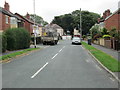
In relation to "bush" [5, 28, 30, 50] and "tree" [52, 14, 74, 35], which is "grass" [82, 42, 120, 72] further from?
"tree" [52, 14, 74, 35]

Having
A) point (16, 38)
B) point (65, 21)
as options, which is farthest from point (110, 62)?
point (65, 21)

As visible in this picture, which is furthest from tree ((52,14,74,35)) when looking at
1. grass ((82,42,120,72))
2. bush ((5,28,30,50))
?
grass ((82,42,120,72))

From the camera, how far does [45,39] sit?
44469 mm

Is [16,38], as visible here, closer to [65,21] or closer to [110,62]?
[110,62]

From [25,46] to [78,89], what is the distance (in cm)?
2638

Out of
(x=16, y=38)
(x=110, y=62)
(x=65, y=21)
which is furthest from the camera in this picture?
(x=65, y=21)

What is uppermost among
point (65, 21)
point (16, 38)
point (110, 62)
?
point (65, 21)

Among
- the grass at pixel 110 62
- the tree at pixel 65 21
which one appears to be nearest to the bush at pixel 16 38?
the grass at pixel 110 62

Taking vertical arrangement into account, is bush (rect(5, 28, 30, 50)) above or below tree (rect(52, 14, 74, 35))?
below

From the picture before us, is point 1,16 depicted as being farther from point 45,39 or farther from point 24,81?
point 24,81

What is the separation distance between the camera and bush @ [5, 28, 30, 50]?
26.9 m

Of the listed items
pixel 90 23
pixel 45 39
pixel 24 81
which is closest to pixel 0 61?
pixel 24 81

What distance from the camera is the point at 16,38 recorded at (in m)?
28.5

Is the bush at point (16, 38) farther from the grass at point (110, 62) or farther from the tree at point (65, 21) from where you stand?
the tree at point (65, 21)
